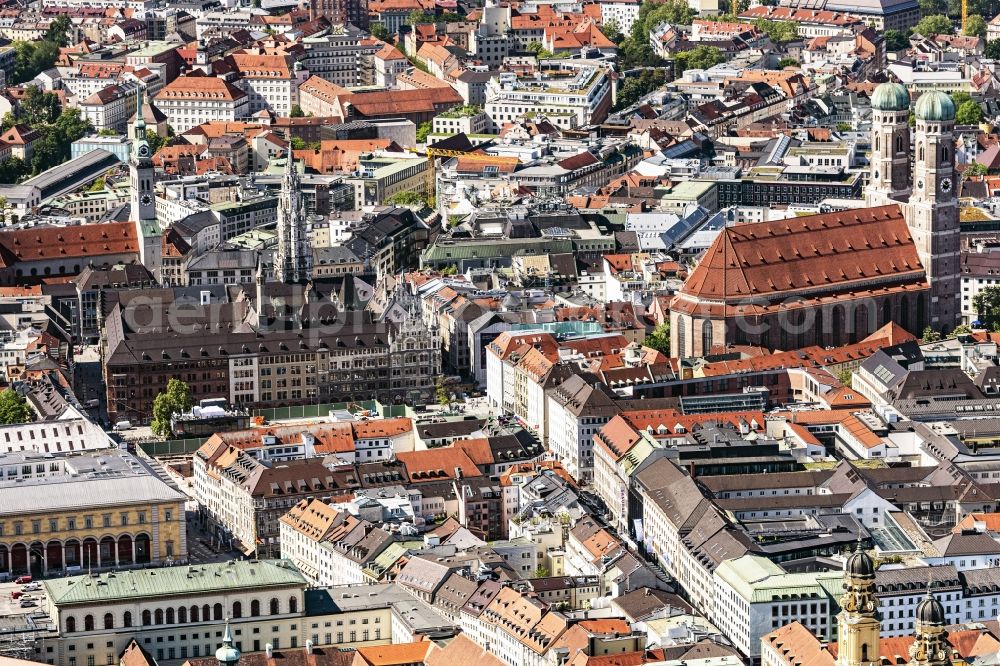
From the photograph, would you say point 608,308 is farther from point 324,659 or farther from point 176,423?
point 324,659

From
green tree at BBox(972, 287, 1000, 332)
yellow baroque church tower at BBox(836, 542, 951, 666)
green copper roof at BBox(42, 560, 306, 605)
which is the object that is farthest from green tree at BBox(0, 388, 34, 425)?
yellow baroque church tower at BBox(836, 542, 951, 666)

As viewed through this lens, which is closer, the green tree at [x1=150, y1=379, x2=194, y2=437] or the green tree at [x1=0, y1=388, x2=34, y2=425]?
the green tree at [x1=0, y1=388, x2=34, y2=425]

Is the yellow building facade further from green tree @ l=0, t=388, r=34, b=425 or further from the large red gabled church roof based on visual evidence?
the large red gabled church roof

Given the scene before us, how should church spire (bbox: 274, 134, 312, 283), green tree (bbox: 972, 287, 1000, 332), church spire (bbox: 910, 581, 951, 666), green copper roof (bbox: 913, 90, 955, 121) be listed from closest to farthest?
church spire (bbox: 910, 581, 951, 666), green copper roof (bbox: 913, 90, 955, 121), green tree (bbox: 972, 287, 1000, 332), church spire (bbox: 274, 134, 312, 283)

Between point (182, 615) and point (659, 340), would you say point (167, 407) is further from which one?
point (182, 615)

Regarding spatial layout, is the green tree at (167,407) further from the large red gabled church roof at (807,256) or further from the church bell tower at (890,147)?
the church bell tower at (890,147)
